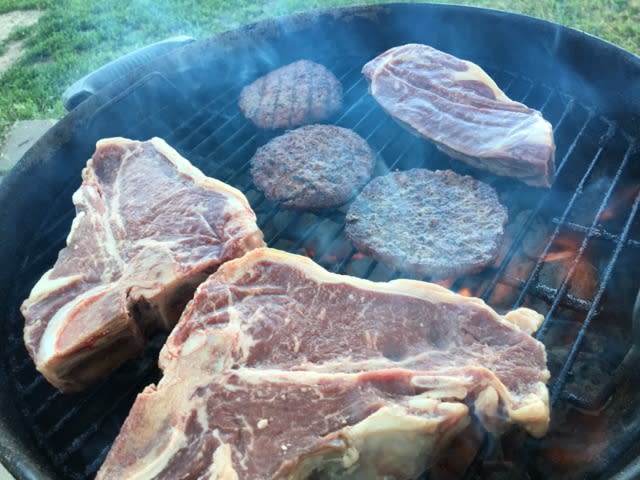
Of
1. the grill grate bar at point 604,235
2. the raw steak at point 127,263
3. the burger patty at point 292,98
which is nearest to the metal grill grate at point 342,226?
the grill grate bar at point 604,235

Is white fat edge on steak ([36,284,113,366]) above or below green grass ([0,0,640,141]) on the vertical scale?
above

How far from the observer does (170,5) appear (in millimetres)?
8844

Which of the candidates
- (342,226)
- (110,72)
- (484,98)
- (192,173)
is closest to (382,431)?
(342,226)

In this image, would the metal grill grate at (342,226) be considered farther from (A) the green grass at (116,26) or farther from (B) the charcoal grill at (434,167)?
(A) the green grass at (116,26)

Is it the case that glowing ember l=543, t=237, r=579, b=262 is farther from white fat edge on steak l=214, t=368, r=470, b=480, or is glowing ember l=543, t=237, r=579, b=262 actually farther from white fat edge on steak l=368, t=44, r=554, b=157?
white fat edge on steak l=214, t=368, r=470, b=480

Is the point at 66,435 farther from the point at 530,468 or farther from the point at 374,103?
the point at 374,103

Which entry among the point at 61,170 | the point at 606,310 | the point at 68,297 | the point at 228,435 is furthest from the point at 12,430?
the point at 606,310

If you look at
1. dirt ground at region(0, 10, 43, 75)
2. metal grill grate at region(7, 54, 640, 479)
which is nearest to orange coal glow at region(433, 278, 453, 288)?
metal grill grate at region(7, 54, 640, 479)

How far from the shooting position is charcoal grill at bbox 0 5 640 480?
2707mm

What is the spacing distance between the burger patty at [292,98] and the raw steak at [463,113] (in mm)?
355

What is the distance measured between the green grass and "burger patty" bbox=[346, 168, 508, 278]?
4.29 metres

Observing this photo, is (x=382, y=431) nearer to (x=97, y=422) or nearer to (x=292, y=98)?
(x=97, y=422)

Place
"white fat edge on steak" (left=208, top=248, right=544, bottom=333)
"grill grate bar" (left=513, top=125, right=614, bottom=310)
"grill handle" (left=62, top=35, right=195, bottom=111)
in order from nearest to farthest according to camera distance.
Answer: "white fat edge on steak" (left=208, top=248, right=544, bottom=333)
"grill grate bar" (left=513, top=125, right=614, bottom=310)
"grill handle" (left=62, top=35, right=195, bottom=111)

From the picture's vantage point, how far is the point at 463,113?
382 cm
